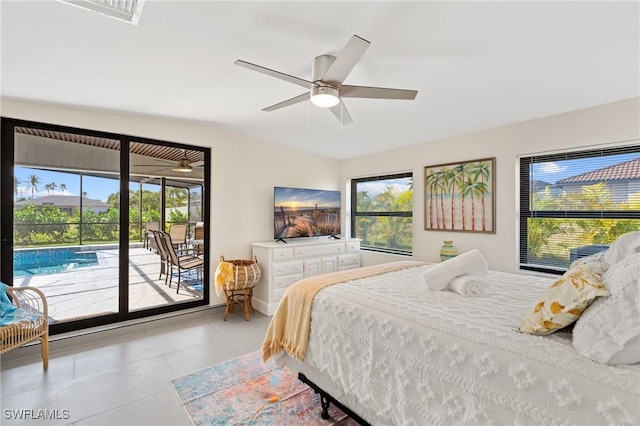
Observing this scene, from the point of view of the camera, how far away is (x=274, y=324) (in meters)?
2.16

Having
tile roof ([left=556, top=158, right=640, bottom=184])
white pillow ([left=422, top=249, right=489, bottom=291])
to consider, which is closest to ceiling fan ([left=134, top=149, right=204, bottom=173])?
white pillow ([left=422, top=249, right=489, bottom=291])

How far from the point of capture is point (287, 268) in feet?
13.1

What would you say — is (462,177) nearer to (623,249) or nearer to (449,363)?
(623,249)

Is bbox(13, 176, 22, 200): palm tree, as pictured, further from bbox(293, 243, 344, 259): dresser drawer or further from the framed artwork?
the framed artwork

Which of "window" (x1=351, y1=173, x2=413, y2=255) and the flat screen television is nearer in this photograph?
the flat screen television

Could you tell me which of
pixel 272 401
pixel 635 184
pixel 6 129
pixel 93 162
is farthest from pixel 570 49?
pixel 6 129

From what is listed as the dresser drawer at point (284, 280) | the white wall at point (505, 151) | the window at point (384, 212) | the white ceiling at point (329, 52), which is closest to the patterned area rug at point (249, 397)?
the dresser drawer at point (284, 280)

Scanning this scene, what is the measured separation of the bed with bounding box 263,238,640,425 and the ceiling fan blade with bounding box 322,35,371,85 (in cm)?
142

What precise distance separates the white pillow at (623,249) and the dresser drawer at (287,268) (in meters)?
3.13

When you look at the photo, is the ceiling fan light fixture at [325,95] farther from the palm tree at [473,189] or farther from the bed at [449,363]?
the palm tree at [473,189]

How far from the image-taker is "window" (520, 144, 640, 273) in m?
2.69

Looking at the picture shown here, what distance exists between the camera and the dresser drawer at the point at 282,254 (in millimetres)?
3906

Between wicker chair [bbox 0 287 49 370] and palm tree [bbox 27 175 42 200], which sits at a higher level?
palm tree [bbox 27 175 42 200]

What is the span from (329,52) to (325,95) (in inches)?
12.9
